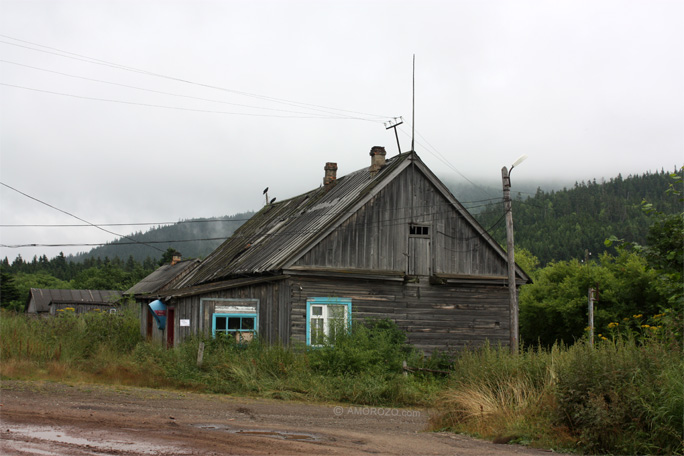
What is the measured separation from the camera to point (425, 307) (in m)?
23.7

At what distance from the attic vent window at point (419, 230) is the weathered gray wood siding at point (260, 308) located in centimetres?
485

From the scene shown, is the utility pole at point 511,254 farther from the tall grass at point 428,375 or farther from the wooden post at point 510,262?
the tall grass at point 428,375

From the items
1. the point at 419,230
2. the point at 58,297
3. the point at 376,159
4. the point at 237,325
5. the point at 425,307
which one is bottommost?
the point at 237,325

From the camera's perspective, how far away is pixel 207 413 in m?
Result: 14.0

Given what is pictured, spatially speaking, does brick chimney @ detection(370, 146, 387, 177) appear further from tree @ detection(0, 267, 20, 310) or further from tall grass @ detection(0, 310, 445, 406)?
tree @ detection(0, 267, 20, 310)

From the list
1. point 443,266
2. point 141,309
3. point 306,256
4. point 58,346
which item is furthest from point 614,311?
point 58,346

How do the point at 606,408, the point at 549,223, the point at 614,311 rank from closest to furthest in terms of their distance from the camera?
the point at 606,408, the point at 614,311, the point at 549,223

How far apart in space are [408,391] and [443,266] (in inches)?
262

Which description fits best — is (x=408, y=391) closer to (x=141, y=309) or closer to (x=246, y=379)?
(x=246, y=379)

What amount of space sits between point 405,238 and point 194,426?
1304 cm

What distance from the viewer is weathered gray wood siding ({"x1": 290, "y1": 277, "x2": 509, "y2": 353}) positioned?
22.2 m

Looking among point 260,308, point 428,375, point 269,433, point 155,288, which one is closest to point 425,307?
point 428,375

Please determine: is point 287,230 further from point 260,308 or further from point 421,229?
point 421,229

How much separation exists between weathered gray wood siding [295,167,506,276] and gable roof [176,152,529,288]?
0.89ft
